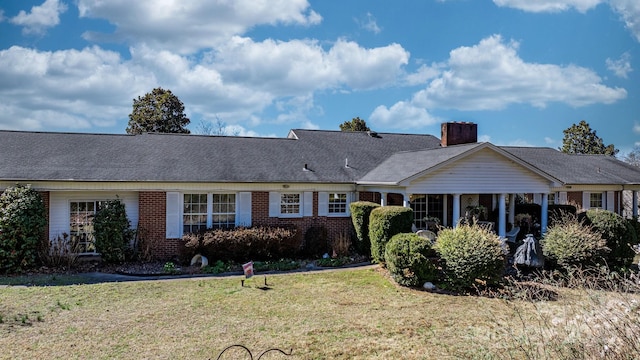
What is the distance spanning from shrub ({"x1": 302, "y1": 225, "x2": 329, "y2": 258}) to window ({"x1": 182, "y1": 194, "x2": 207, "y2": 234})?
3.85 meters

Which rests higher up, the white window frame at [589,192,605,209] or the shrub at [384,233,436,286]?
the white window frame at [589,192,605,209]

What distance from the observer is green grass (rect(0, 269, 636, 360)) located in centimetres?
748


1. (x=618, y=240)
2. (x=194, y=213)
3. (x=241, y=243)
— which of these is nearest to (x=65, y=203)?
(x=194, y=213)

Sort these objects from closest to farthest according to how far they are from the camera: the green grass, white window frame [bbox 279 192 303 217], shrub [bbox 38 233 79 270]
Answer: the green grass, shrub [bbox 38 233 79 270], white window frame [bbox 279 192 303 217]

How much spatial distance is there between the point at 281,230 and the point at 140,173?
17.7 feet

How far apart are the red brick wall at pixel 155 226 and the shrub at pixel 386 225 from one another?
22.3 ft

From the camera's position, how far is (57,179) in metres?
14.8

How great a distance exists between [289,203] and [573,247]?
9.84 metres

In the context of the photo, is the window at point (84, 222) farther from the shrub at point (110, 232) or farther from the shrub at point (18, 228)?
the shrub at point (18, 228)

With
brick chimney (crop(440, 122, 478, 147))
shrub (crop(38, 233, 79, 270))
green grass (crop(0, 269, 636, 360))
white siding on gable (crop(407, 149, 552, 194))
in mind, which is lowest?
green grass (crop(0, 269, 636, 360))

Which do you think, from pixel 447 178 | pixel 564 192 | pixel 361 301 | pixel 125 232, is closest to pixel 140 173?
pixel 125 232

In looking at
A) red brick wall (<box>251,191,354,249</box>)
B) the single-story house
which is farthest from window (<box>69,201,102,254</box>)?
red brick wall (<box>251,191,354,249</box>)

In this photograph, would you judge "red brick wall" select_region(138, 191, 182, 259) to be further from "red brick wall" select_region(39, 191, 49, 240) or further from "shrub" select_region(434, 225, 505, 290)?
"shrub" select_region(434, 225, 505, 290)

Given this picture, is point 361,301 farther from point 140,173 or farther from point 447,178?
point 140,173
